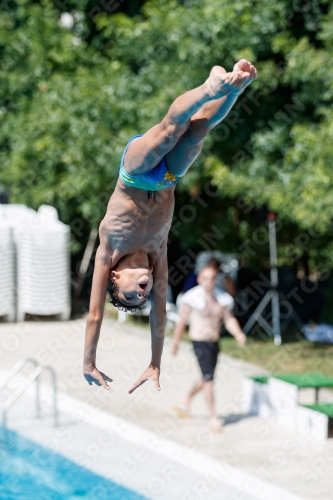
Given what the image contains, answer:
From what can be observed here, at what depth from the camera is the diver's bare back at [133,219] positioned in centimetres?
498

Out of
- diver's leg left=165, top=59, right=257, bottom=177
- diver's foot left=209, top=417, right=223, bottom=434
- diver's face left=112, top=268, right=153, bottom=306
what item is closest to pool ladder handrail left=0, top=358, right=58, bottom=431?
diver's foot left=209, top=417, right=223, bottom=434

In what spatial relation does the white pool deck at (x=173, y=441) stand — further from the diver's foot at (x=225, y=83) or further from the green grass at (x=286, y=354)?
the diver's foot at (x=225, y=83)

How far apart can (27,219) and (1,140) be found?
1.64 meters

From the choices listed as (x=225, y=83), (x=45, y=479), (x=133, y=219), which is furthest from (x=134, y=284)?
(x=45, y=479)

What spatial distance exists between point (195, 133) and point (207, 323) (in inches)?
191

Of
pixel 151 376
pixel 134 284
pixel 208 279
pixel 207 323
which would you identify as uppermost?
pixel 134 284

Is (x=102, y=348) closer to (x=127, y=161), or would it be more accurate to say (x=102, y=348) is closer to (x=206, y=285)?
(x=206, y=285)

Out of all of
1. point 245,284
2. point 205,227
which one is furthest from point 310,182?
point 245,284

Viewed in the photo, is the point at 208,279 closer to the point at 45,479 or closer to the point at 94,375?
the point at 45,479

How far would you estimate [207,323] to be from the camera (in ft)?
31.0

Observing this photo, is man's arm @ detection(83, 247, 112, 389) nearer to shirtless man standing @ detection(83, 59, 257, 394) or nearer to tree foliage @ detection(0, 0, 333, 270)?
shirtless man standing @ detection(83, 59, 257, 394)


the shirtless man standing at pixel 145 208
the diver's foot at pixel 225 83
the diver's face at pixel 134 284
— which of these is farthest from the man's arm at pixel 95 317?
the diver's foot at pixel 225 83

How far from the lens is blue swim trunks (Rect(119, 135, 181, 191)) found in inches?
192

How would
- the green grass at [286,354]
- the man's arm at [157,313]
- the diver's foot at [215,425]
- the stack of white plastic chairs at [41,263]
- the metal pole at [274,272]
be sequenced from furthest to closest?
the stack of white plastic chairs at [41,263], the metal pole at [274,272], the green grass at [286,354], the diver's foot at [215,425], the man's arm at [157,313]
